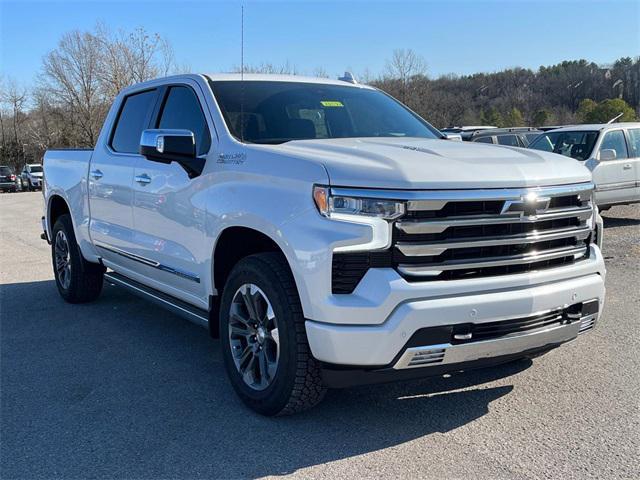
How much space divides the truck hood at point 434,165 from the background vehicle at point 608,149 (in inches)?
327

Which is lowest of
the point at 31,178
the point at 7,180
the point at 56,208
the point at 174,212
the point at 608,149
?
the point at 7,180

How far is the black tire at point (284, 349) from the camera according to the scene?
328 centimetres

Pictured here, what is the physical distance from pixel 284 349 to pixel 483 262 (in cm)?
114

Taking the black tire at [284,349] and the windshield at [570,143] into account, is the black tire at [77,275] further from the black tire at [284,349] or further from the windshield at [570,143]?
the windshield at [570,143]

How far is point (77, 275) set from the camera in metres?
6.52

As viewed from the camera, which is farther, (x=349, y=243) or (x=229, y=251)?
(x=229, y=251)

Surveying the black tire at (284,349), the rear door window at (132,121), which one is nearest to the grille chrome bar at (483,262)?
the black tire at (284,349)

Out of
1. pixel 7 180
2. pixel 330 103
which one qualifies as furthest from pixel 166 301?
pixel 7 180

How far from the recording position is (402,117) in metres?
5.07

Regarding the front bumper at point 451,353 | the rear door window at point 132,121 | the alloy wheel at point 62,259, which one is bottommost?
the alloy wheel at point 62,259

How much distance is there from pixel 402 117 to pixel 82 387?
3161 mm

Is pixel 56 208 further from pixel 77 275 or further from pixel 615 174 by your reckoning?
pixel 615 174

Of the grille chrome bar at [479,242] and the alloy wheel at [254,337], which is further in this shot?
the alloy wheel at [254,337]

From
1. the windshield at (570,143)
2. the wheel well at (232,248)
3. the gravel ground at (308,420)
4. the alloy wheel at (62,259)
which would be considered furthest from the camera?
the windshield at (570,143)
